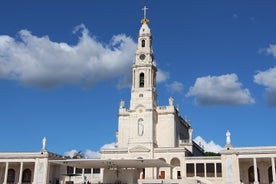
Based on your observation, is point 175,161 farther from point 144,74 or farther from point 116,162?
point 144,74

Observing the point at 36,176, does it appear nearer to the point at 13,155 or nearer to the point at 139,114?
the point at 13,155

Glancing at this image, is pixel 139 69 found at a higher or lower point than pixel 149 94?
higher

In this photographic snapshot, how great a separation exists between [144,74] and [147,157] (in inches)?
641

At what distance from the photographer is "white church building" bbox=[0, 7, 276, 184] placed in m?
63.5

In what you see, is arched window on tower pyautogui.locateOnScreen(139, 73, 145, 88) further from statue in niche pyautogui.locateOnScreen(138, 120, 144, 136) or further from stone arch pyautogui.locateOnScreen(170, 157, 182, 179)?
stone arch pyautogui.locateOnScreen(170, 157, 182, 179)

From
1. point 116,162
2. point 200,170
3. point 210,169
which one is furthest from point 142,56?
point 116,162

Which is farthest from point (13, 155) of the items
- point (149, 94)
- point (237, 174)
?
point (237, 174)

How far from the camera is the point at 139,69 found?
3029 inches

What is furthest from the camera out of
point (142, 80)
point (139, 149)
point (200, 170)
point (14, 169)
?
point (142, 80)

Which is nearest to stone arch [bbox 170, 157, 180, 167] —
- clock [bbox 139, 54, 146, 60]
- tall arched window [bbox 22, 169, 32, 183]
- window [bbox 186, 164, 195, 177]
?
window [bbox 186, 164, 195, 177]

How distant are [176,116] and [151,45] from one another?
1511 cm

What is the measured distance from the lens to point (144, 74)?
76438 mm

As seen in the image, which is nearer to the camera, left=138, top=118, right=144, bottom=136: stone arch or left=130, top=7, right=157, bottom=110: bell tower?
left=138, top=118, right=144, bottom=136: stone arch

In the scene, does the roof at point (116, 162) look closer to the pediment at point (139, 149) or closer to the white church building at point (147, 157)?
the white church building at point (147, 157)
